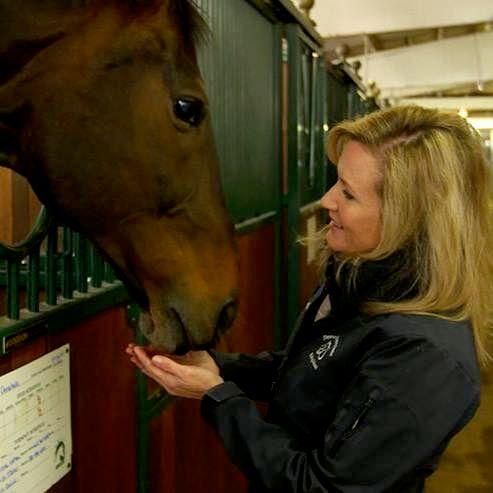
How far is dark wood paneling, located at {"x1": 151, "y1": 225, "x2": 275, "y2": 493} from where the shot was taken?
5.02 ft

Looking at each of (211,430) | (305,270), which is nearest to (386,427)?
(211,430)

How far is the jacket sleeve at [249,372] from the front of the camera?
1295mm

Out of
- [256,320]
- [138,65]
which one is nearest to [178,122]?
[138,65]

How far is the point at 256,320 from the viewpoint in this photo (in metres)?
2.29

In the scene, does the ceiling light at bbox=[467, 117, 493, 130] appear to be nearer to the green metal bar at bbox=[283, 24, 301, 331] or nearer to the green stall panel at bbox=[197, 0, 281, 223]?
the green metal bar at bbox=[283, 24, 301, 331]

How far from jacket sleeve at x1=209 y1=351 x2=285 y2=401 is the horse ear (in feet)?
1.72

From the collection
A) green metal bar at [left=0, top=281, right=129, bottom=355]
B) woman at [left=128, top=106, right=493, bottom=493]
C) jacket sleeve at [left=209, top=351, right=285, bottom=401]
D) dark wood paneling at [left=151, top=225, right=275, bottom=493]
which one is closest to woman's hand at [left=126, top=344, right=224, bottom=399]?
woman at [left=128, top=106, right=493, bottom=493]

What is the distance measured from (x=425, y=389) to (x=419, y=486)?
9.4 inches

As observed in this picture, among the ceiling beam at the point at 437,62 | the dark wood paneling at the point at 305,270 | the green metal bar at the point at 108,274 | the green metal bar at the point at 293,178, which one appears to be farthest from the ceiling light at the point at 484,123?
the green metal bar at the point at 108,274

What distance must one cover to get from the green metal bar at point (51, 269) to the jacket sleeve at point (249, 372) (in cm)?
36

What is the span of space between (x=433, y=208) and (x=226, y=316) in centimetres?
35

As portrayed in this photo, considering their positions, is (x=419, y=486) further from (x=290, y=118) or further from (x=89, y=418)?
(x=290, y=118)

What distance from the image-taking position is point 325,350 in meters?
1.00

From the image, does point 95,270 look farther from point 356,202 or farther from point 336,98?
point 336,98
